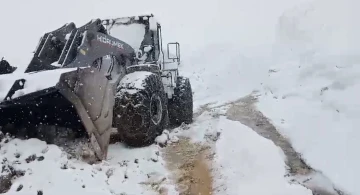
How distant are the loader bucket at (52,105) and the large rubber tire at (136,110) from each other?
A: 3.95 ft

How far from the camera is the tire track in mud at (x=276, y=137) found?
5340 millimetres

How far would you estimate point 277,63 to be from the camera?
17.6 meters

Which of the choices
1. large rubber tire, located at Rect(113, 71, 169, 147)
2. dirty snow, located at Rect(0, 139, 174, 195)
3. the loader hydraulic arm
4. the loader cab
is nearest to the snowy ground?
dirty snow, located at Rect(0, 139, 174, 195)

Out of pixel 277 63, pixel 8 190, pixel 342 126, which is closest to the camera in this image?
pixel 8 190

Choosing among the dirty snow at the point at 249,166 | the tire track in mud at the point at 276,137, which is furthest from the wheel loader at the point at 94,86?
the tire track in mud at the point at 276,137

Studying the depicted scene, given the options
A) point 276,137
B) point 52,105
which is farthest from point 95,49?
point 276,137

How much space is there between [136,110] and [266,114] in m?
4.18

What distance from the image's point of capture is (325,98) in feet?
29.4

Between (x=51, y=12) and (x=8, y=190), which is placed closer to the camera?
(x=8, y=190)

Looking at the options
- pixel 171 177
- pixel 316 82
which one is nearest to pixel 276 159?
pixel 171 177

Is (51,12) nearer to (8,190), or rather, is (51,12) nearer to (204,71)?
(204,71)

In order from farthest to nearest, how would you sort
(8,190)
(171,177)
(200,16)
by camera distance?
(200,16)
(171,177)
(8,190)

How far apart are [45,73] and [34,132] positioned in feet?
2.47

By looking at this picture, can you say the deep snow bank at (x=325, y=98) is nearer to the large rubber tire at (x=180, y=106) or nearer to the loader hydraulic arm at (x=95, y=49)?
the large rubber tire at (x=180, y=106)
